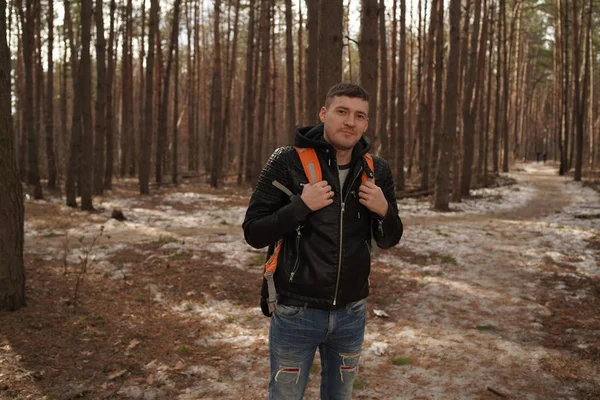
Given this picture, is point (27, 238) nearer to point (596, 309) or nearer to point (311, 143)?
point (311, 143)

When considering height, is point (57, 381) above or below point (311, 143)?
below

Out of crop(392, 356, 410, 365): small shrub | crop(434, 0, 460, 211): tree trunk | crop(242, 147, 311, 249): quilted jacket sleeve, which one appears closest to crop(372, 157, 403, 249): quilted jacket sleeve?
crop(242, 147, 311, 249): quilted jacket sleeve

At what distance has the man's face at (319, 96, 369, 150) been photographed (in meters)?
2.23

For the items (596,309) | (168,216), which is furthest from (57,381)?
(168,216)

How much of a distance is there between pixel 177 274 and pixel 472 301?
4302 millimetres

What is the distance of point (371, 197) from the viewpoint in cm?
218

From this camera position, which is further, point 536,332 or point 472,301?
point 472,301

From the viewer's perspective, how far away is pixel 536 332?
5156 millimetres

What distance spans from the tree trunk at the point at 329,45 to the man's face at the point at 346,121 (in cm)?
552

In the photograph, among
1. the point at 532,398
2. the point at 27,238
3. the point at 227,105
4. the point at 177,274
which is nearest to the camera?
the point at 532,398

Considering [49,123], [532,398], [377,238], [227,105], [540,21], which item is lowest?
[532,398]

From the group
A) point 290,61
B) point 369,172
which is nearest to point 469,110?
point 290,61

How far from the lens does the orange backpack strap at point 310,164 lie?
221 centimetres

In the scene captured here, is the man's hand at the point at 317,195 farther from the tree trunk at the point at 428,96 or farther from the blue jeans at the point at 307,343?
the tree trunk at the point at 428,96
